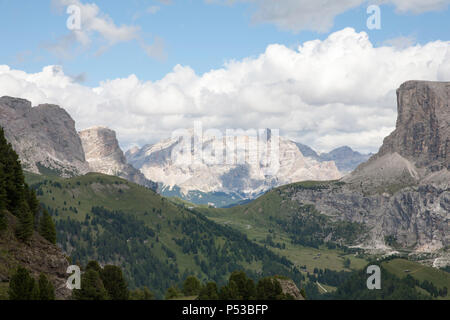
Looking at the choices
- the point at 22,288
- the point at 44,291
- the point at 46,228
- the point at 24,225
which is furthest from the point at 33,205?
the point at 22,288

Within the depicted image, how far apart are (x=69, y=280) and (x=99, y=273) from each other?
12.6 metres

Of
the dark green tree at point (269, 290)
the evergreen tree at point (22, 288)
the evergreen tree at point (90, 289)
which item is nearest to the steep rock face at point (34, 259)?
the evergreen tree at point (90, 289)

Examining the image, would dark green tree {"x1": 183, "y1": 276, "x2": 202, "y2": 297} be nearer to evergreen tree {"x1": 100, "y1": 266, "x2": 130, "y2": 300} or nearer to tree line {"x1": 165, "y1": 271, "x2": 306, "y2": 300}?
tree line {"x1": 165, "y1": 271, "x2": 306, "y2": 300}

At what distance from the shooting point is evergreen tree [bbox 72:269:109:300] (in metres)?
104

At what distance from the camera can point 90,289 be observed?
10456 cm

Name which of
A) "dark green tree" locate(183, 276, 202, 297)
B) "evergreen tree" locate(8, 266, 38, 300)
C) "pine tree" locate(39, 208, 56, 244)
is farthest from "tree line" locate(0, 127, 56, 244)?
"dark green tree" locate(183, 276, 202, 297)

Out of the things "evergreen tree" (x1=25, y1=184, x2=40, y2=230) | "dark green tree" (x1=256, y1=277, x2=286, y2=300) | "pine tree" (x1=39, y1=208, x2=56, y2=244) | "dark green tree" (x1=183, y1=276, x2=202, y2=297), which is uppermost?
"evergreen tree" (x1=25, y1=184, x2=40, y2=230)

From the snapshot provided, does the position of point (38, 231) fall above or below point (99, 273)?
above

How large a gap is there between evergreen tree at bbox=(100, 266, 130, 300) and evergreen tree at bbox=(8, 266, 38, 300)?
1322 inches

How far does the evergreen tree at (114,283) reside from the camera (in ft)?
395

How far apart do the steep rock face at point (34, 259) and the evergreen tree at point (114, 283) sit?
11.4m
